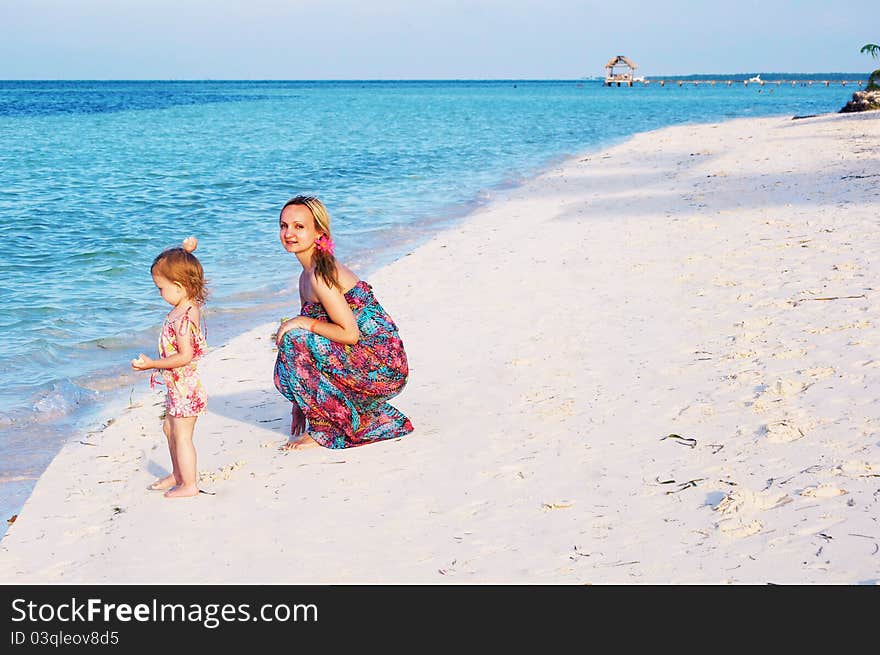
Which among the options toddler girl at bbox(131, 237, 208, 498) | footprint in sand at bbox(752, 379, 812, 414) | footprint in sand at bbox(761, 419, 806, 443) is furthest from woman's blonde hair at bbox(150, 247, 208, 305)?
footprint in sand at bbox(752, 379, 812, 414)

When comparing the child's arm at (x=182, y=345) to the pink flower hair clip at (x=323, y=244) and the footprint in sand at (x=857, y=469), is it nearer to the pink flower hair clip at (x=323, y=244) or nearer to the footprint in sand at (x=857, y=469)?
the pink flower hair clip at (x=323, y=244)

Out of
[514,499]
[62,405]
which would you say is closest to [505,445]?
[514,499]

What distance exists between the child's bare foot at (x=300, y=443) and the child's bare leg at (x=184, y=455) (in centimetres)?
69

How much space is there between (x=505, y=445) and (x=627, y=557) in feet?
4.78

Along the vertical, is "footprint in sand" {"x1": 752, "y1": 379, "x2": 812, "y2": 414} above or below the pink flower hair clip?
below

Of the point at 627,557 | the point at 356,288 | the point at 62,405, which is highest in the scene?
the point at 356,288

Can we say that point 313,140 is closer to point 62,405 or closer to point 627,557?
point 62,405

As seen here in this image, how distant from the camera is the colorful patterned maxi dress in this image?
5039mm

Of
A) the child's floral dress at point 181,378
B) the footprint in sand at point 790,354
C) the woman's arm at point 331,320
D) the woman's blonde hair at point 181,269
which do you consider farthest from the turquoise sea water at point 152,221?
the footprint in sand at point 790,354

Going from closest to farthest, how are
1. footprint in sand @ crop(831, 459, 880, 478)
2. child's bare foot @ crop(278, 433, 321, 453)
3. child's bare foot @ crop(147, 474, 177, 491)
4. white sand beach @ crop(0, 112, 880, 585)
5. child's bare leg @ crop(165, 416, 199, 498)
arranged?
1. white sand beach @ crop(0, 112, 880, 585)
2. footprint in sand @ crop(831, 459, 880, 478)
3. child's bare leg @ crop(165, 416, 199, 498)
4. child's bare foot @ crop(147, 474, 177, 491)
5. child's bare foot @ crop(278, 433, 321, 453)

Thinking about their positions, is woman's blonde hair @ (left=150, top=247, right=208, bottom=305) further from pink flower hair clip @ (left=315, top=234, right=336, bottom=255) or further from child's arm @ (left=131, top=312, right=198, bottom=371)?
pink flower hair clip @ (left=315, top=234, right=336, bottom=255)
